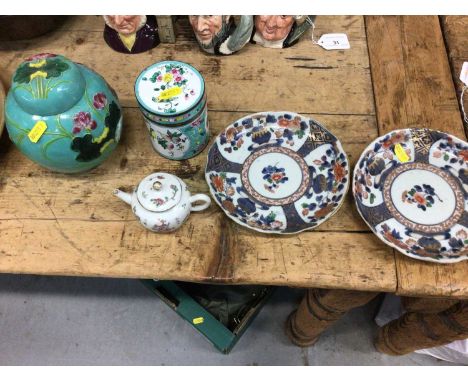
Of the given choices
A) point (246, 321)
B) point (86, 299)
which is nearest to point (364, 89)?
point (246, 321)

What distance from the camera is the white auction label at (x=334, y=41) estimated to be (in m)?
1.09

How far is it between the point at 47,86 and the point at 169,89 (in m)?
0.22

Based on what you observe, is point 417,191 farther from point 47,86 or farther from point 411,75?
point 47,86

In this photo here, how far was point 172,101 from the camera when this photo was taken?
0.80 m

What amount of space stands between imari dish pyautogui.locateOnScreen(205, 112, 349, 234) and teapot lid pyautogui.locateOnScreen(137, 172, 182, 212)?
90 millimetres

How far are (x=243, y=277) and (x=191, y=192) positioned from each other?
0.22m

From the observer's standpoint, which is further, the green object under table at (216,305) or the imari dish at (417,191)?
the green object under table at (216,305)

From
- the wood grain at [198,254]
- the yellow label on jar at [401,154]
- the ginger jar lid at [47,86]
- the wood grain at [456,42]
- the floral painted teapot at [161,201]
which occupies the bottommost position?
the wood grain at [198,254]

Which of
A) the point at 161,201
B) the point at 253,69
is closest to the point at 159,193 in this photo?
the point at 161,201

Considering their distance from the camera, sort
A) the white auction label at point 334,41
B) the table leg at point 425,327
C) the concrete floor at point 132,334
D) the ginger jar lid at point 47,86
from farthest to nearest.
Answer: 1. the concrete floor at point 132,334
2. the white auction label at point 334,41
3. the table leg at point 425,327
4. the ginger jar lid at point 47,86

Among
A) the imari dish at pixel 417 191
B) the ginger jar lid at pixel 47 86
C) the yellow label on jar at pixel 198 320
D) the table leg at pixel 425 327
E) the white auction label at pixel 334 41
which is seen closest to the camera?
the ginger jar lid at pixel 47 86

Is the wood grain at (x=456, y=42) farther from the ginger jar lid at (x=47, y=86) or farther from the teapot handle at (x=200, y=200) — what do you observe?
the ginger jar lid at (x=47, y=86)

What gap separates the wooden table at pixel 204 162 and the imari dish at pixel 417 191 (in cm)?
4

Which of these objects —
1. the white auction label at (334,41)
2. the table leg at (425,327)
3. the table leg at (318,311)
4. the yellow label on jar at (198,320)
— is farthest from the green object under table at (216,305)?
the white auction label at (334,41)
